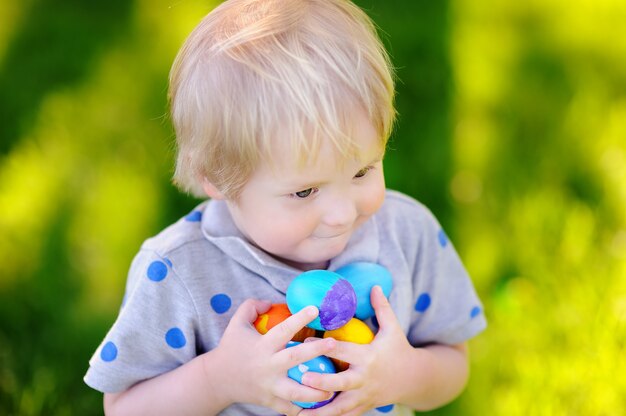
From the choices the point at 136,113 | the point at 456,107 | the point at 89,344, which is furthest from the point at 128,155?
the point at 456,107

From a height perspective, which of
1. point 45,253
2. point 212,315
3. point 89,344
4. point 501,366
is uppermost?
point 212,315

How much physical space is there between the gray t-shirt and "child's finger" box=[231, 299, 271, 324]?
0.20 ft

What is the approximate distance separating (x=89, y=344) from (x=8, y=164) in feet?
1.93

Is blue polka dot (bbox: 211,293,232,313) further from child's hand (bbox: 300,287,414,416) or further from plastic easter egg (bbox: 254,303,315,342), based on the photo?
child's hand (bbox: 300,287,414,416)

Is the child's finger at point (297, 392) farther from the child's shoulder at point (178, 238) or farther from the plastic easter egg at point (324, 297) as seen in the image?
the child's shoulder at point (178, 238)

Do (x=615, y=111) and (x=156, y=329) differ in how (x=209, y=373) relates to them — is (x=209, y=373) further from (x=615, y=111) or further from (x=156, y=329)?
(x=615, y=111)

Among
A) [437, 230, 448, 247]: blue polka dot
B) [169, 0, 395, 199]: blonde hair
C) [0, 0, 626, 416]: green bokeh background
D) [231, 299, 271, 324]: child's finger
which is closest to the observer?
[169, 0, 395, 199]: blonde hair

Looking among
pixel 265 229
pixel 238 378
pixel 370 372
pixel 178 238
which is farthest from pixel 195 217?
pixel 370 372

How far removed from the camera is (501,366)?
2.19 metres

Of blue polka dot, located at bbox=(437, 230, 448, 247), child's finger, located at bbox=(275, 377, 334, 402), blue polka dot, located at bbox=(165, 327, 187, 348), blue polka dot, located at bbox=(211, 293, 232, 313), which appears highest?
blue polka dot, located at bbox=(211, 293, 232, 313)

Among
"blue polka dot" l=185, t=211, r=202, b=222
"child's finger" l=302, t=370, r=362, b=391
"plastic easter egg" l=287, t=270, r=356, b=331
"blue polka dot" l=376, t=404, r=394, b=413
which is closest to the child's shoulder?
"blue polka dot" l=185, t=211, r=202, b=222

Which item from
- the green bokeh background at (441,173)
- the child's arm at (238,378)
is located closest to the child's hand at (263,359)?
the child's arm at (238,378)

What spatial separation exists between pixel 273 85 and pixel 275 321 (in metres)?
0.38

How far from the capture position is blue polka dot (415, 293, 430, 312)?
1.65 m
